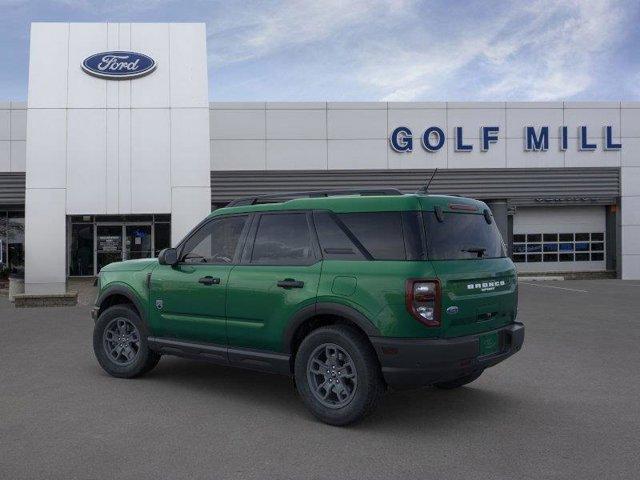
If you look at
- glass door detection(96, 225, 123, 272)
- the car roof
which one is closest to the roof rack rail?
the car roof

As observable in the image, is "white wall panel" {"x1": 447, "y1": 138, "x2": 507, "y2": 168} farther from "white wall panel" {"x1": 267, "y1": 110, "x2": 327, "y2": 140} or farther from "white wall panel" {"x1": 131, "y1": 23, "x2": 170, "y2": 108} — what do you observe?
"white wall panel" {"x1": 131, "y1": 23, "x2": 170, "y2": 108}

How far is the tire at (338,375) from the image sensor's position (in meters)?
4.90

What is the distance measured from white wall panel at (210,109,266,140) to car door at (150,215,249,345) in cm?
1750

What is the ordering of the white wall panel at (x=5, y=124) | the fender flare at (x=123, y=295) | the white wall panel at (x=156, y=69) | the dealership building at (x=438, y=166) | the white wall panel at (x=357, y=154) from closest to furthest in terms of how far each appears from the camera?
the fender flare at (x=123, y=295)
the white wall panel at (x=156, y=69)
the white wall panel at (x=5, y=124)
the dealership building at (x=438, y=166)
the white wall panel at (x=357, y=154)

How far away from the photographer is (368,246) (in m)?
5.05

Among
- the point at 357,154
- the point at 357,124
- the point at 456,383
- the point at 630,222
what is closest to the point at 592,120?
the point at 630,222

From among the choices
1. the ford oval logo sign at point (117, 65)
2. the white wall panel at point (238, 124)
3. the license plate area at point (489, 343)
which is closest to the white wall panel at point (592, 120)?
the white wall panel at point (238, 124)

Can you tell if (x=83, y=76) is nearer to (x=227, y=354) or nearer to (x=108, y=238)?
(x=108, y=238)

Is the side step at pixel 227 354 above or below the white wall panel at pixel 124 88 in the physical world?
below

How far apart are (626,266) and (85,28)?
21779mm

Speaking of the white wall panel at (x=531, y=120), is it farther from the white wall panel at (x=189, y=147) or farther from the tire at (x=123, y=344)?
the tire at (x=123, y=344)

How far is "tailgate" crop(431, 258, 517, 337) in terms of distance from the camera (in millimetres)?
4773

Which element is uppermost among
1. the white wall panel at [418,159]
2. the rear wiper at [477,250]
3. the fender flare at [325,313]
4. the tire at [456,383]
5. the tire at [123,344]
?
the white wall panel at [418,159]

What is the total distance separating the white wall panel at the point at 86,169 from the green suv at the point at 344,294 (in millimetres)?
12147
